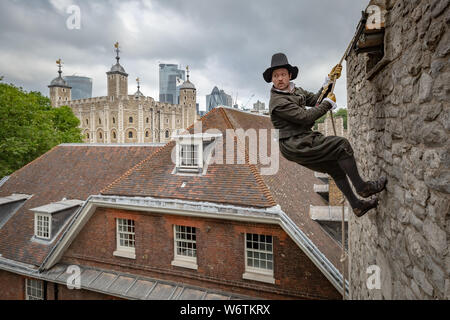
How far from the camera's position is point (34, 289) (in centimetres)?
1248

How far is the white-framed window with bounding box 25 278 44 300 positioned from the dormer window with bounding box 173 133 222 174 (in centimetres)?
819

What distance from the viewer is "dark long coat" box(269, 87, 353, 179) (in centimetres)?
333

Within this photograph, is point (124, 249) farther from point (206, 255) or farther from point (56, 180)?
point (56, 180)

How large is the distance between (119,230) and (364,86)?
32.7 ft

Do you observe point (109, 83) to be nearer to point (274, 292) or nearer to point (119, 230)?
point (119, 230)

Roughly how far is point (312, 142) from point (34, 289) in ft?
47.1

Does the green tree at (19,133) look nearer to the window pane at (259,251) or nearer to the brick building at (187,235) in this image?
the brick building at (187,235)

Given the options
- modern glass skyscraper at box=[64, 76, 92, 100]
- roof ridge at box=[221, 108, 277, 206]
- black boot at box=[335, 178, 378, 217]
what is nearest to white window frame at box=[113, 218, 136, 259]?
roof ridge at box=[221, 108, 277, 206]

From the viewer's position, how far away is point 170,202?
969 centimetres

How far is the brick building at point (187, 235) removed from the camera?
27.6 ft

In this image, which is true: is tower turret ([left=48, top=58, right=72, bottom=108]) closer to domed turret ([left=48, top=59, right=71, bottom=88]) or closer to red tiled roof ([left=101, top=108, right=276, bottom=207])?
domed turret ([left=48, top=59, right=71, bottom=88])

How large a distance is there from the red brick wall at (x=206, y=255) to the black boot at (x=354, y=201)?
5033 mm

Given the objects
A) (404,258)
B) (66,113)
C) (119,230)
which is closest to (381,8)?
(404,258)

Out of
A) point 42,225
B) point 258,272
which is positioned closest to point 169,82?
point 42,225
